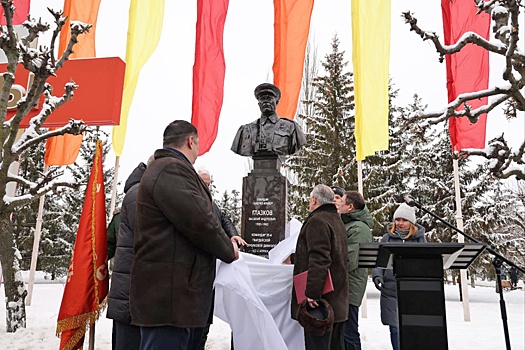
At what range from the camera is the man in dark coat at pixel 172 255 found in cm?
248

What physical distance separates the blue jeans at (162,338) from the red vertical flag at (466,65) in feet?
24.4

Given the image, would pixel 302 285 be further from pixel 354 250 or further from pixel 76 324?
pixel 76 324

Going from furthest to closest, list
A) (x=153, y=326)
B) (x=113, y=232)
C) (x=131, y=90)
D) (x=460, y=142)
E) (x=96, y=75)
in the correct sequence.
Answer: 1. (x=131, y=90)
2. (x=460, y=142)
3. (x=96, y=75)
4. (x=113, y=232)
5. (x=153, y=326)

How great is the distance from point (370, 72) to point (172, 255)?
7.08m

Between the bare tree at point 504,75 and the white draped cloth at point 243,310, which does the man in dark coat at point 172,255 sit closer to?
the white draped cloth at point 243,310

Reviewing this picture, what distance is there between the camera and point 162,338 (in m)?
2.47

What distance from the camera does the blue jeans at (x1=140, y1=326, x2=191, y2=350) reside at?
8.09 ft

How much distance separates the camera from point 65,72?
317 inches

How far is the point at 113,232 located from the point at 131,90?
5507 millimetres

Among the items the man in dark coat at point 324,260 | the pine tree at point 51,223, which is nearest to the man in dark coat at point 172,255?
the man in dark coat at point 324,260

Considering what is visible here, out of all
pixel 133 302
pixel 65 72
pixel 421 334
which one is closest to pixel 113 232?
pixel 133 302

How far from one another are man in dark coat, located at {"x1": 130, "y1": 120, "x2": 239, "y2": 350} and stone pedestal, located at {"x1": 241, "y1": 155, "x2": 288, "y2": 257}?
3.19 metres

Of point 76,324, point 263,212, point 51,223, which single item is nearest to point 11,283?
point 76,324

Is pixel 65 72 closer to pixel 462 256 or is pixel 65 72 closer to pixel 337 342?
pixel 337 342
